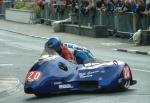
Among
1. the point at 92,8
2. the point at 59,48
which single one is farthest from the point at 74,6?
the point at 59,48

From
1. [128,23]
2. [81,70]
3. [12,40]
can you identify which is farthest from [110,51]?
[81,70]

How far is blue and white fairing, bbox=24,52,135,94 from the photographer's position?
45.5 feet

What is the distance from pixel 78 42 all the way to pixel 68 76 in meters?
18.2

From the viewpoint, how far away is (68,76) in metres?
14.2

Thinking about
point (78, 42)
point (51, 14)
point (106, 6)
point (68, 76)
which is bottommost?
point (51, 14)

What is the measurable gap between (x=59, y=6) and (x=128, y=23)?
10.2 m

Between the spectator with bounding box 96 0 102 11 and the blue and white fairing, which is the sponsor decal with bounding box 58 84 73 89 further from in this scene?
the spectator with bounding box 96 0 102 11

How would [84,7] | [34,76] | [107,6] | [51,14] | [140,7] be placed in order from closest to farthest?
[34,76] < [140,7] < [107,6] < [84,7] < [51,14]

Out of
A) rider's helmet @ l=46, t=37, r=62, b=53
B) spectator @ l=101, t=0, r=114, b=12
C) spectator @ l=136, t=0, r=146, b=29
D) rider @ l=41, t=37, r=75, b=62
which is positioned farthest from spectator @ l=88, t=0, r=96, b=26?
rider's helmet @ l=46, t=37, r=62, b=53

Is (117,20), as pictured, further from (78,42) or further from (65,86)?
(65,86)

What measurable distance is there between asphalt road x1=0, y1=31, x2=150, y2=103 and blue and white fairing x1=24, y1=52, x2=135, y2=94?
0.68 ft

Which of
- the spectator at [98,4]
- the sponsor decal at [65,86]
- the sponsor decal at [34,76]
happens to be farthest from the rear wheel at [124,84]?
the spectator at [98,4]

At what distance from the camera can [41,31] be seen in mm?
40562

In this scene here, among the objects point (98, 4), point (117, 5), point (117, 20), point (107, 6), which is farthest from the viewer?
point (98, 4)
